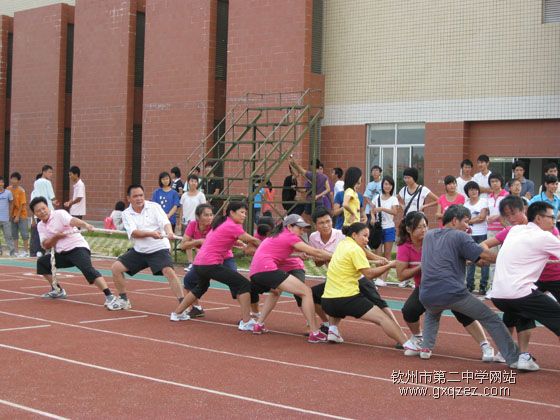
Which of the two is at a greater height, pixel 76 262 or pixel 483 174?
pixel 483 174

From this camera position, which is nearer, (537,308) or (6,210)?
(537,308)

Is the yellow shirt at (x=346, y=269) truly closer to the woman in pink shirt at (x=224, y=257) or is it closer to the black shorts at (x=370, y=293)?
the black shorts at (x=370, y=293)

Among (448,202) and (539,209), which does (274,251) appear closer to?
(539,209)

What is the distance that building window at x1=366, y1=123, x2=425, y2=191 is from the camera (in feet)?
71.5

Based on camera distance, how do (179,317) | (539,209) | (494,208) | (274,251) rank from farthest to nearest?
(494,208) → (179,317) → (274,251) → (539,209)

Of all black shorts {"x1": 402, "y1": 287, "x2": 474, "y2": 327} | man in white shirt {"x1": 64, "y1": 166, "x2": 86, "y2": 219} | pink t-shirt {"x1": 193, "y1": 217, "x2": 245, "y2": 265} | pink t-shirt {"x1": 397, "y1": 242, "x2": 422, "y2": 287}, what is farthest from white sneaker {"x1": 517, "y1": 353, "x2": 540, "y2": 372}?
man in white shirt {"x1": 64, "y1": 166, "x2": 86, "y2": 219}

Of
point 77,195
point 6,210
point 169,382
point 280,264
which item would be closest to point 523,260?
point 280,264

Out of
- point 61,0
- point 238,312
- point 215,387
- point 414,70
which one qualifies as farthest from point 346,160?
point 215,387

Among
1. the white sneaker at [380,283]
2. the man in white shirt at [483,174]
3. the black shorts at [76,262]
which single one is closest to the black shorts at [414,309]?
the black shorts at [76,262]

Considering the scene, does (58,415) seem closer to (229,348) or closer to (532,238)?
(229,348)

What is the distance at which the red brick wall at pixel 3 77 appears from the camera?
109 feet

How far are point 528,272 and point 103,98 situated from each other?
2278cm

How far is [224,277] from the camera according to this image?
1016 centimetres

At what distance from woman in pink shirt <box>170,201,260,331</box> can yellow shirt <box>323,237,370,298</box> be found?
1448 millimetres
